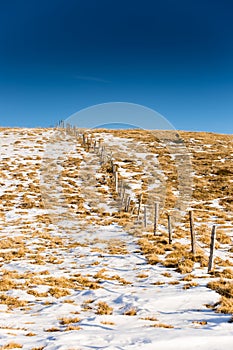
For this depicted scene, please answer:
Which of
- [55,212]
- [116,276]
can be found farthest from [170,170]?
[116,276]

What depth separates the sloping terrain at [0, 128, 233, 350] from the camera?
24.5 ft

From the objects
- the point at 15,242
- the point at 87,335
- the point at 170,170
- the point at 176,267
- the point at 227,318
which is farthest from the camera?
the point at 170,170

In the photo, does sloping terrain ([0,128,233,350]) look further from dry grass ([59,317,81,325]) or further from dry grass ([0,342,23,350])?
dry grass ([0,342,23,350])

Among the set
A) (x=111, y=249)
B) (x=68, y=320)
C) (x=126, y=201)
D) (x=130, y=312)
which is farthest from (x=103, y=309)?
(x=126, y=201)

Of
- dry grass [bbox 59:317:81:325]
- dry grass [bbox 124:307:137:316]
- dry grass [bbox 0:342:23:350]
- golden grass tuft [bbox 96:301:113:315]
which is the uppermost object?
dry grass [bbox 0:342:23:350]

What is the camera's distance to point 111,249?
16562mm

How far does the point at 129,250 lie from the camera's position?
16.2 m

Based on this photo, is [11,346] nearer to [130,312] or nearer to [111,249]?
[130,312]

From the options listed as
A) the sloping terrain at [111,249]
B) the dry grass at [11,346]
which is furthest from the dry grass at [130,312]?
the dry grass at [11,346]

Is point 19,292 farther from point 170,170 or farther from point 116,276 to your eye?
point 170,170

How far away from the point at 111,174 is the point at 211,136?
85.5ft

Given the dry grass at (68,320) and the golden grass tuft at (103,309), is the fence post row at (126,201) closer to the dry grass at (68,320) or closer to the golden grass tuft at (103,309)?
the golden grass tuft at (103,309)

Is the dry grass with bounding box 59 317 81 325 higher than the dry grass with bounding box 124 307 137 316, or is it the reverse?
the dry grass with bounding box 59 317 81 325

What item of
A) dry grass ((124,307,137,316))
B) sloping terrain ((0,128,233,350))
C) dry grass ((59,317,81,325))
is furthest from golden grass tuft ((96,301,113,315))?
dry grass ((59,317,81,325))
